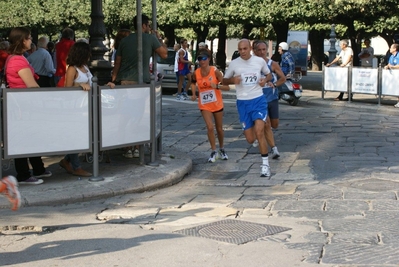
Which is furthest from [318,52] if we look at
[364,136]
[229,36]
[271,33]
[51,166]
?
Result: [51,166]

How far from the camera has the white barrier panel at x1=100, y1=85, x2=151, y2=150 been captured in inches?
356

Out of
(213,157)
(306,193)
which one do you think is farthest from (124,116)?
(306,193)

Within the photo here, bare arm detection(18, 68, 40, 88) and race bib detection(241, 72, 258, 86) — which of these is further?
race bib detection(241, 72, 258, 86)

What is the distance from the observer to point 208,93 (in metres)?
10.9

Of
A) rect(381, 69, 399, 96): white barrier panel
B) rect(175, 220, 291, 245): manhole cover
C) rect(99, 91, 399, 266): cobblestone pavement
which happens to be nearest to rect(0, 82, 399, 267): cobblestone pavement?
rect(99, 91, 399, 266): cobblestone pavement

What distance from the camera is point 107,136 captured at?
9078mm

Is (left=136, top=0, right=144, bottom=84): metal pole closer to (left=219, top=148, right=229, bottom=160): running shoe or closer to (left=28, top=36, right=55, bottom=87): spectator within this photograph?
(left=219, top=148, right=229, bottom=160): running shoe

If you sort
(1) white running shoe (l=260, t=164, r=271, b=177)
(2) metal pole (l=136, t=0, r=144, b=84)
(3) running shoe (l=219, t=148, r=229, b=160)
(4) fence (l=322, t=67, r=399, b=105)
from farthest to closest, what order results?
1. (4) fence (l=322, t=67, r=399, b=105)
2. (3) running shoe (l=219, t=148, r=229, b=160)
3. (2) metal pole (l=136, t=0, r=144, b=84)
4. (1) white running shoe (l=260, t=164, r=271, b=177)

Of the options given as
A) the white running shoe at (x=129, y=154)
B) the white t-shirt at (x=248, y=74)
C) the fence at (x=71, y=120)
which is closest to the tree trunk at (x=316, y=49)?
the white running shoe at (x=129, y=154)

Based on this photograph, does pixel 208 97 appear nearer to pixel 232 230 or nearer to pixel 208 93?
pixel 208 93

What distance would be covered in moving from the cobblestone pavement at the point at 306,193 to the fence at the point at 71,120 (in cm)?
92

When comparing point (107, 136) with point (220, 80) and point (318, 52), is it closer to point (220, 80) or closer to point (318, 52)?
point (220, 80)

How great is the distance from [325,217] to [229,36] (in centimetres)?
6176

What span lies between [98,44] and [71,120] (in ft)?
12.3
